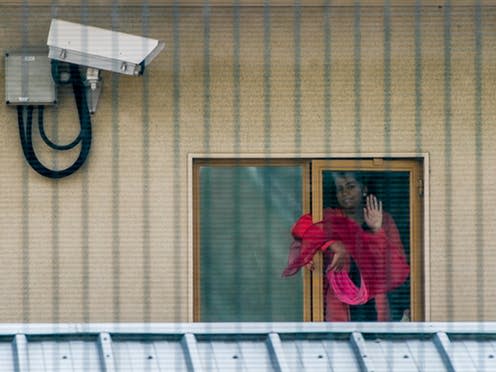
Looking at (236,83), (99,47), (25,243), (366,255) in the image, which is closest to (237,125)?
(236,83)

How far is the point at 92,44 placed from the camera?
551 centimetres

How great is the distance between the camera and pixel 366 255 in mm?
5777

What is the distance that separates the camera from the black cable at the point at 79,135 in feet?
18.5

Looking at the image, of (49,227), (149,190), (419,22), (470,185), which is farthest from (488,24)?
(49,227)

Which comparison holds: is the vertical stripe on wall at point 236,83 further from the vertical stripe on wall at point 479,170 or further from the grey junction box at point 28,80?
the vertical stripe on wall at point 479,170

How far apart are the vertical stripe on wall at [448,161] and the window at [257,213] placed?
0.37 feet

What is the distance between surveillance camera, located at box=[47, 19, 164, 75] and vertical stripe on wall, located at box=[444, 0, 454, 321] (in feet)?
3.75

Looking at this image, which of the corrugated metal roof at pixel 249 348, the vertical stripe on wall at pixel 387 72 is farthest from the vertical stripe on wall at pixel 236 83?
the corrugated metal roof at pixel 249 348

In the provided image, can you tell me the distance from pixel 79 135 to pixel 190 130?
1.45 feet

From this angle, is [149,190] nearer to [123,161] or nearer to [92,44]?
[123,161]

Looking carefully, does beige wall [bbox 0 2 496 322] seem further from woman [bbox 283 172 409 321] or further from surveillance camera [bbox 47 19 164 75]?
woman [bbox 283 172 409 321]

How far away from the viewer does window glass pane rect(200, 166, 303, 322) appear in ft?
18.6

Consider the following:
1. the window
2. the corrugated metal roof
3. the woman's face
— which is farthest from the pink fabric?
the corrugated metal roof

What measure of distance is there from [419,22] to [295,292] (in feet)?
3.89
